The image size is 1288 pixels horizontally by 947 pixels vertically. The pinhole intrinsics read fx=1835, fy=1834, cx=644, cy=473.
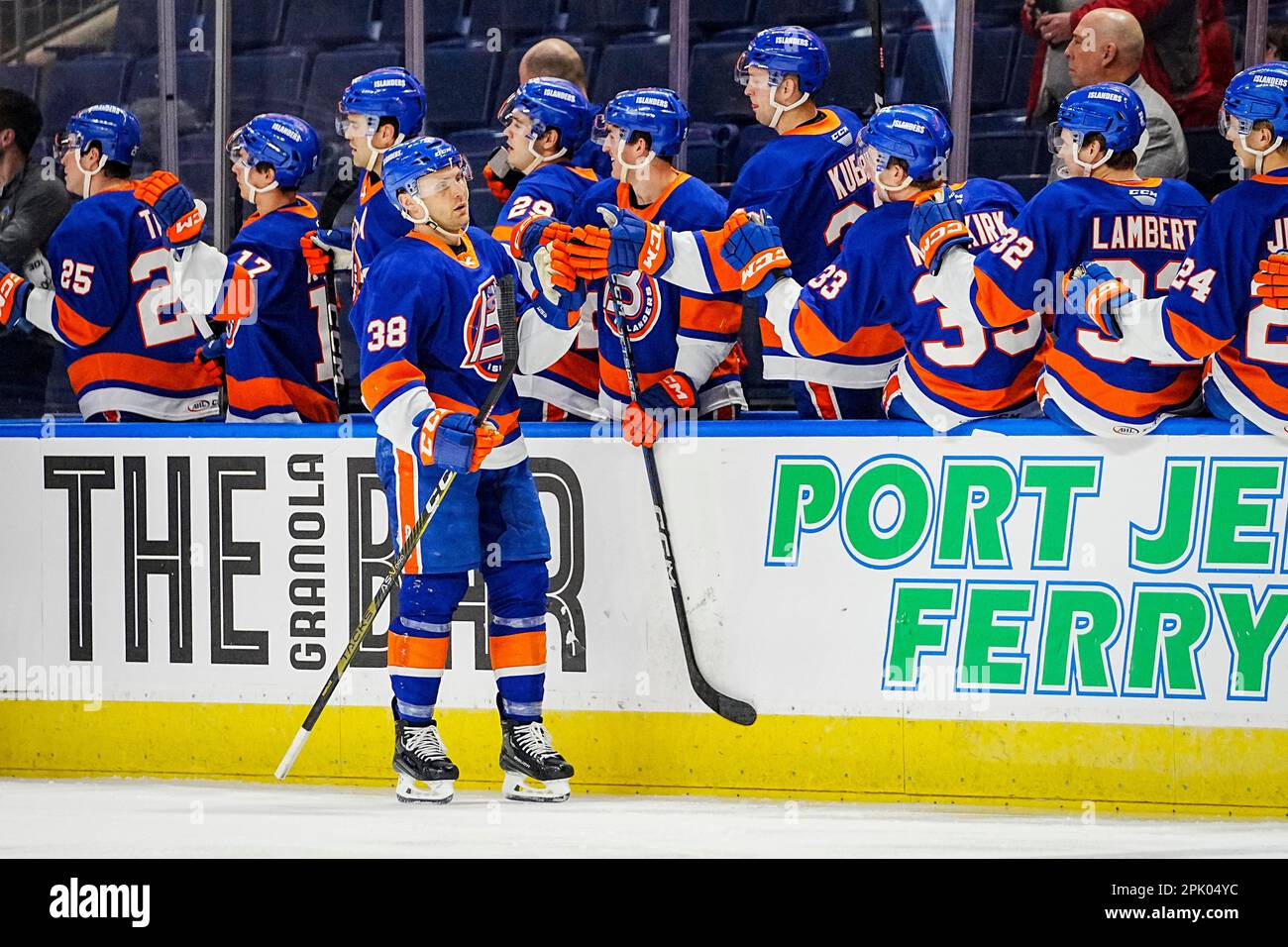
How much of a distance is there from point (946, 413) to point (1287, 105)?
0.88 meters

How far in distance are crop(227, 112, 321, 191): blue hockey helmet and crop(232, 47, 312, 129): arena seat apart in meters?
1.83

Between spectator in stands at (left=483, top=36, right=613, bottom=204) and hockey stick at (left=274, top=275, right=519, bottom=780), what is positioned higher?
spectator in stands at (left=483, top=36, right=613, bottom=204)

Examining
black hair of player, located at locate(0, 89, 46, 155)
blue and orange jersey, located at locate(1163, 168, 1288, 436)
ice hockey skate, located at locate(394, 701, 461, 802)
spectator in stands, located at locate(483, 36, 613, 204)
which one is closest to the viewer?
blue and orange jersey, located at locate(1163, 168, 1288, 436)

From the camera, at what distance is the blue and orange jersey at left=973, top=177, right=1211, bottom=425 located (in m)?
3.65

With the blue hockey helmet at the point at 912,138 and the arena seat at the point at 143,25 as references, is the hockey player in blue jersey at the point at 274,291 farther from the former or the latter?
the arena seat at the point at 143,25

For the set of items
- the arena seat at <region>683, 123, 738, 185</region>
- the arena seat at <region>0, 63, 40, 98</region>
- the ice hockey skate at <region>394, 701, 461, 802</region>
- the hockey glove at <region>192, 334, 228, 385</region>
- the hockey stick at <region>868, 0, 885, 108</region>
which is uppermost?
the arena seat at <region>0, 63, 40, 98</region>

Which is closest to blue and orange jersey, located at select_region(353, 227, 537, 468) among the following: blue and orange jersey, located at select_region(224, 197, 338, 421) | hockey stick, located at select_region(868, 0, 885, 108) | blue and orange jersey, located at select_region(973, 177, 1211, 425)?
blue and orange jersey, located at select_region(224, 197, 338, 421)

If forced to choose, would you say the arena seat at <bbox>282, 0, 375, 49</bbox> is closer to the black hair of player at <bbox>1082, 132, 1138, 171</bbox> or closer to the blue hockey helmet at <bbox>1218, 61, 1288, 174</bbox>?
the black hair of player at <bbox>1082, 132, 1138, 171</bbox>

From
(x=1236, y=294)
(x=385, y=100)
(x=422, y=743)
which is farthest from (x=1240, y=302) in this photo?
(x=385, y=100)

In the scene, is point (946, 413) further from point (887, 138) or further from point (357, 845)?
point (357, 845)

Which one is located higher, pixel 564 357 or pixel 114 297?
pixel 114 297

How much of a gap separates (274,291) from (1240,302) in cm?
226

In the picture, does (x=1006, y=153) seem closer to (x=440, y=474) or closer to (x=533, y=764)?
(x=440, y=474)

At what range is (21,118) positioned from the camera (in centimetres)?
572
